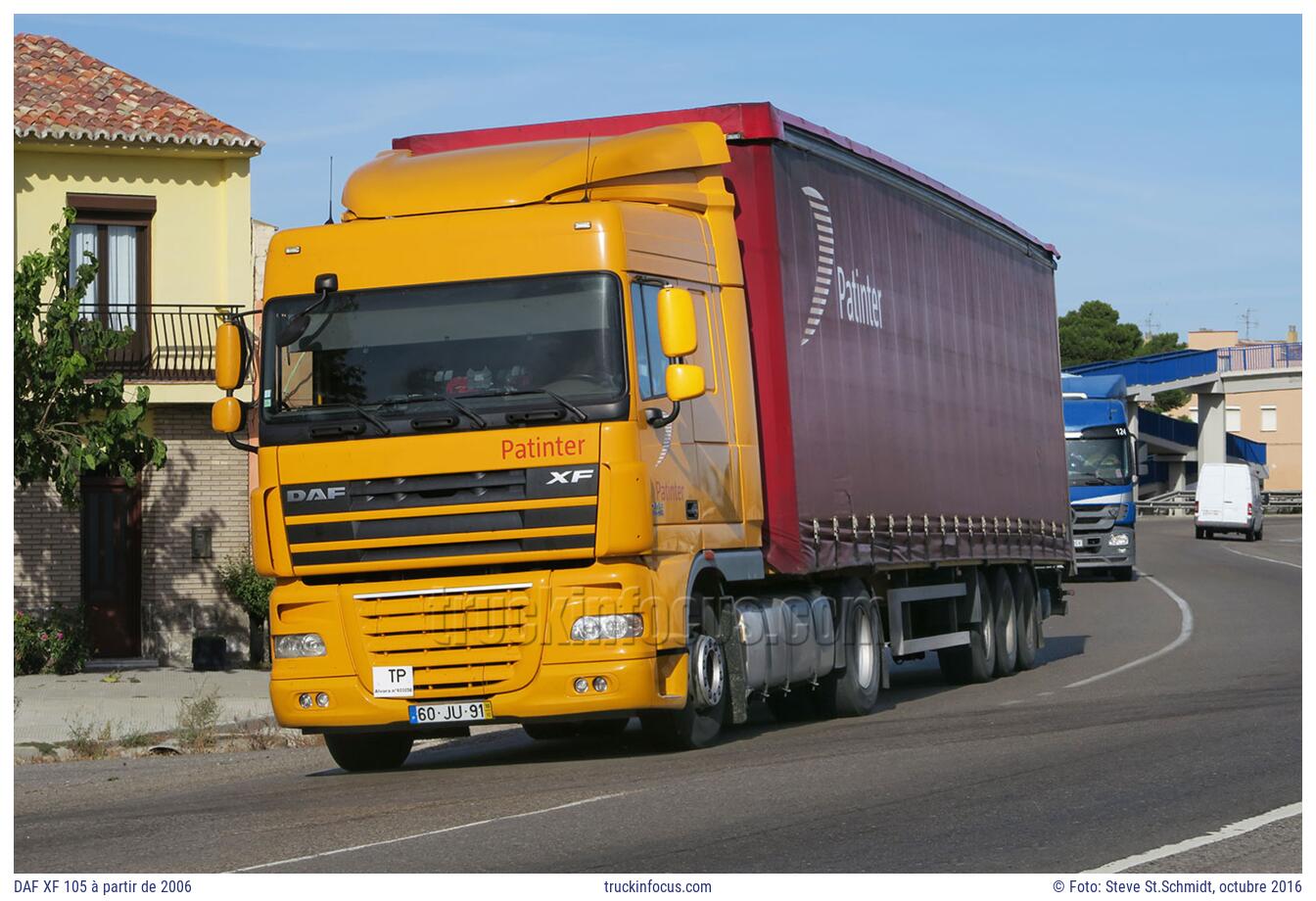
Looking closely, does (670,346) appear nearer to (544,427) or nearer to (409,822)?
(544,427)

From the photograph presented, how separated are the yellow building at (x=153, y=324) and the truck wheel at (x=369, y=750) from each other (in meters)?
12.6

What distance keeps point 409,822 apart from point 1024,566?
42.0ft

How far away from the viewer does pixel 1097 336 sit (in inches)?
4604

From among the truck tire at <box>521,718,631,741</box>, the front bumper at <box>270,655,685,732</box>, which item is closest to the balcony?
the truck tire at <box>521,718,631,741</box>

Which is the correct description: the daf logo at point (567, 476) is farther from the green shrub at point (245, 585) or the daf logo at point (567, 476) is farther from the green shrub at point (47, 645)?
the green shrub at point (245, 585)

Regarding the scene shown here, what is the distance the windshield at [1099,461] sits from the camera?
38250 mm

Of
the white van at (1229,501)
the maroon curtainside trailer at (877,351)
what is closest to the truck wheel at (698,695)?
the maroon curtainside trailer at (877,351)

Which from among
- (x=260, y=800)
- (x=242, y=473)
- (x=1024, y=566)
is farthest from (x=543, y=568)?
(x=242, y=473)

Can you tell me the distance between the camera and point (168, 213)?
86.2 ft

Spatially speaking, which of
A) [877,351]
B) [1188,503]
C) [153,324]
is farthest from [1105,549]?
[1188,503]

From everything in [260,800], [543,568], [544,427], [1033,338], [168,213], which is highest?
[168,213]

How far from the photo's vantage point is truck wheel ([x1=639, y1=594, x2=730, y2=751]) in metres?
13.0

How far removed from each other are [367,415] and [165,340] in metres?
14.7

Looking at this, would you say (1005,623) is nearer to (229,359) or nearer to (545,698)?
(545,698)
